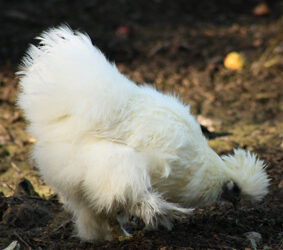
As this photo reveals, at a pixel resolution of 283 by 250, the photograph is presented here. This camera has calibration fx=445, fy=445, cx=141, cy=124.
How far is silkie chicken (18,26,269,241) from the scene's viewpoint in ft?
9.45

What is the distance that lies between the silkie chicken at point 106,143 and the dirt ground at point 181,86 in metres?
0.32

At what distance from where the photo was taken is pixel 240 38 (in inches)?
326

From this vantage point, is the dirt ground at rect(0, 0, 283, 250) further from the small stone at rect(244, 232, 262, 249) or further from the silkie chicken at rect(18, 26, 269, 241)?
the silkie chicken at rect(18, 26, 269, 241)

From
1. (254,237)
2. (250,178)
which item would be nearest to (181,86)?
(250,178)

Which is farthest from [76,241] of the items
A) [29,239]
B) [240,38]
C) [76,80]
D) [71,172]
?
[240,38]

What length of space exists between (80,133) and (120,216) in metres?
0.68

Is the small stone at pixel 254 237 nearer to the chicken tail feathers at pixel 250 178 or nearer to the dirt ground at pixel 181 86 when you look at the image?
the dirt ground at pixel 181 86

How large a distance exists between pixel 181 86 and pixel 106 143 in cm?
398

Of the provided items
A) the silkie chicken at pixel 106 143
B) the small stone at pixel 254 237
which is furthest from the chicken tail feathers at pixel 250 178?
the small stone at pixel 254 237

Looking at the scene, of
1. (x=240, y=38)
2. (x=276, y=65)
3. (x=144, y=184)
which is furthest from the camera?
(x=240, y=38)

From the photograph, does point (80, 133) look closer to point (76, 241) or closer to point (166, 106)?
point (166, 106)

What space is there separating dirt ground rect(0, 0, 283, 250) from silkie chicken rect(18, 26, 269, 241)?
0.32m

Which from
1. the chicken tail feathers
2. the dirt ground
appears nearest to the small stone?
the dirt ground

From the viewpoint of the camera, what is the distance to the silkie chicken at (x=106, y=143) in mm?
2879
